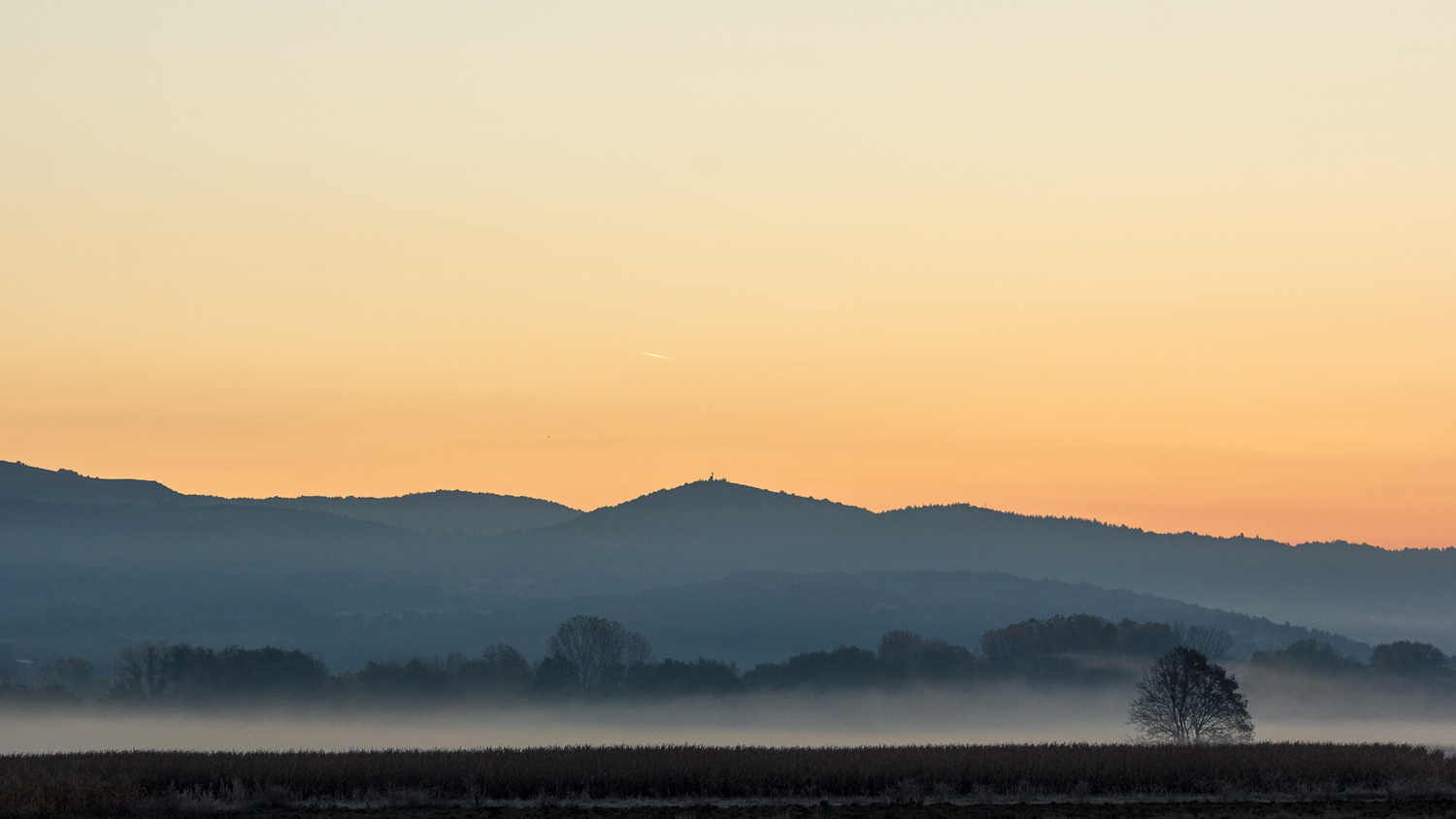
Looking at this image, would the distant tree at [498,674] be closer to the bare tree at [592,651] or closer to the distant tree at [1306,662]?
the bare tree at [592,651]

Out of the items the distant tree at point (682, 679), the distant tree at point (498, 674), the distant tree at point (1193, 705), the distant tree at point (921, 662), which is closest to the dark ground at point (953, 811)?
the distant tree at point (1193, 705)

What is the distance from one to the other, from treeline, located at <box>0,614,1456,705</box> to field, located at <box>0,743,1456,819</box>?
97762mm

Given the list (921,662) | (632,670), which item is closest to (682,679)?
(632,670)

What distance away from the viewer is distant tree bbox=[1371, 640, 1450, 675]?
177125 millimetres

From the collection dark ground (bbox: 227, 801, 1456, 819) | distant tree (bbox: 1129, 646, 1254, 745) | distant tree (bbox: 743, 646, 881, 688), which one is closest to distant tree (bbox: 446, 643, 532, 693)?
distant tree (bbox: 743, 646, 881, 688)

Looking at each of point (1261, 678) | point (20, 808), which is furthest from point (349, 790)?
point (1261, 678)

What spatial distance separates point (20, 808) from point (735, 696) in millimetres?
129965

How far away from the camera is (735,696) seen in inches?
6781

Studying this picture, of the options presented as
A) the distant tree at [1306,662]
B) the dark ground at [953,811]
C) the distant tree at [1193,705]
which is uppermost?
the distant tree at [1306,662]

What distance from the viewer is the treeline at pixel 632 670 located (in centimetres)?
16025

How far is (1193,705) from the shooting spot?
96.6 meters

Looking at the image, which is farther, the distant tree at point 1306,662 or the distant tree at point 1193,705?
the distant tree at point 1306,662

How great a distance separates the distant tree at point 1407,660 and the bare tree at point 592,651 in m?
94.0

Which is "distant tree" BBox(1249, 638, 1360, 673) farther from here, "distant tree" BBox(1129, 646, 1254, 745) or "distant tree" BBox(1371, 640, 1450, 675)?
"distant tree" BBox(1129, 646, 1254, 745)
